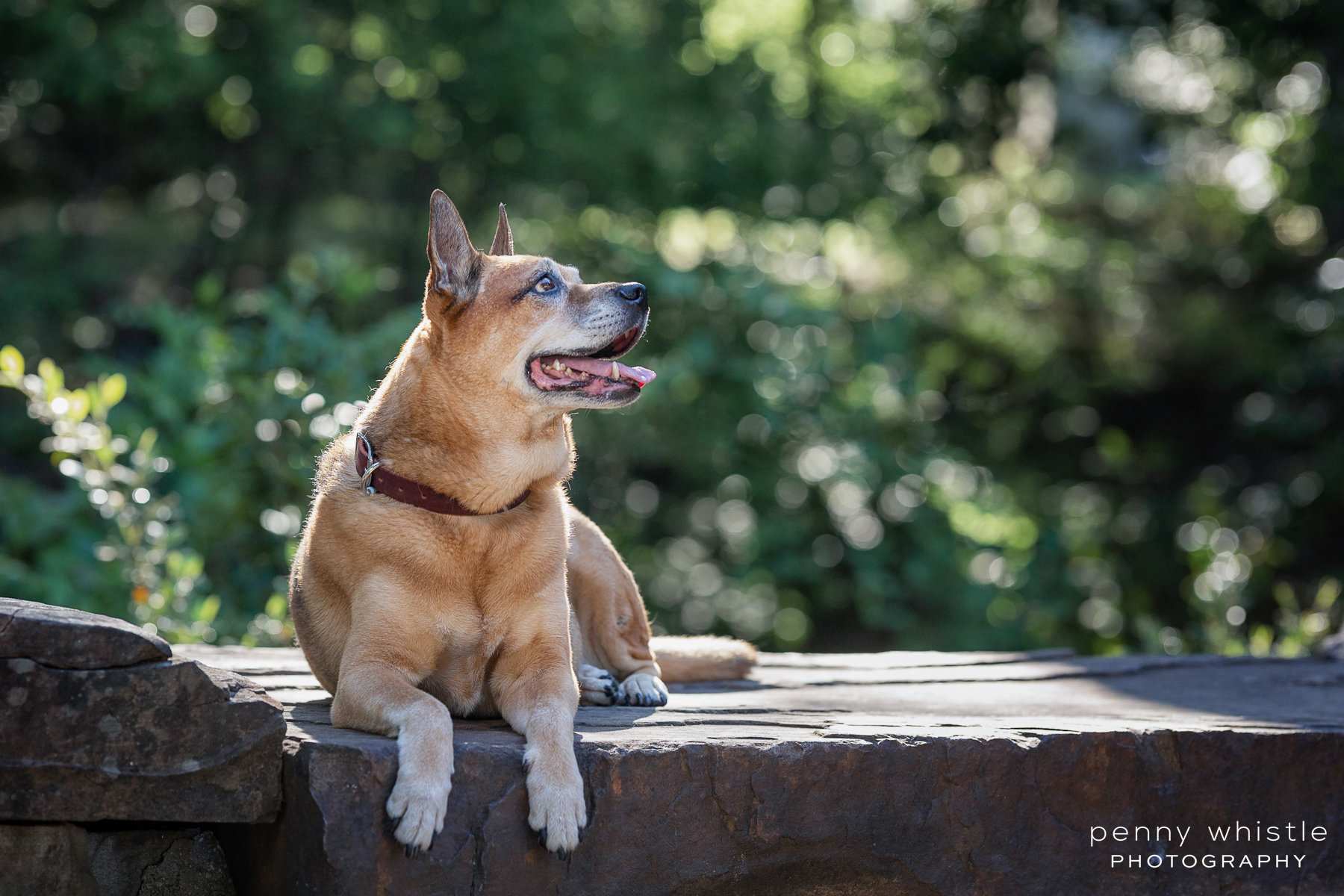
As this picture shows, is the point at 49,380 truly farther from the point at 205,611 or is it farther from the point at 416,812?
the point at 416,812

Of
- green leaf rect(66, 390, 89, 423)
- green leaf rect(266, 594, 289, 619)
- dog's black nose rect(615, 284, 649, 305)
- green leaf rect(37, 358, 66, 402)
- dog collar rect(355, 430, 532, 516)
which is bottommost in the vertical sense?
green leaf rect(266, 594, 289, 619)

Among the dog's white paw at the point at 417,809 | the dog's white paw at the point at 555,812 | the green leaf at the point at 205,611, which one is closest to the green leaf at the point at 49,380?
the green leaf at the point at 205,611

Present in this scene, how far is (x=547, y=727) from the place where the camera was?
124 inches

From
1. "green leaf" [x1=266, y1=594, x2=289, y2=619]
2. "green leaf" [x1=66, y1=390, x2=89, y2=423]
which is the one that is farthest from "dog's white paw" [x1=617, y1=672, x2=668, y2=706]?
"green leaf" [x1=66, y1=390, x2=89, y2=423]

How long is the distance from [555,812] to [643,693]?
44.5 inches

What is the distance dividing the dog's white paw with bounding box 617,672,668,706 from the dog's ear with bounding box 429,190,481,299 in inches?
56.4

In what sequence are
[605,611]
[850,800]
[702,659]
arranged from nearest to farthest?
1. [850,800]
2. [605,611]
3. [702,659]

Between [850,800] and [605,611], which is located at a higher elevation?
[605,611]

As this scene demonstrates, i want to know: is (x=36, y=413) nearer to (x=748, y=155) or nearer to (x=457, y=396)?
(x=457, y=396)

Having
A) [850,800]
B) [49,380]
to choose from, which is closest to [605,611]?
[850,800]

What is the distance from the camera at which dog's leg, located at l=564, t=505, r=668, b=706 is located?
436 centimetres

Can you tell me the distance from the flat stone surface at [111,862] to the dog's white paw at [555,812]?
3.02 feet

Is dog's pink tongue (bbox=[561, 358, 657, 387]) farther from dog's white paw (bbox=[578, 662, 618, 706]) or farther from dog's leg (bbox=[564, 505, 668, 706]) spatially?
dog's white paw (bbox=[578, 662, 618, 706])

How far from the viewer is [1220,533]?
9.66 metres
